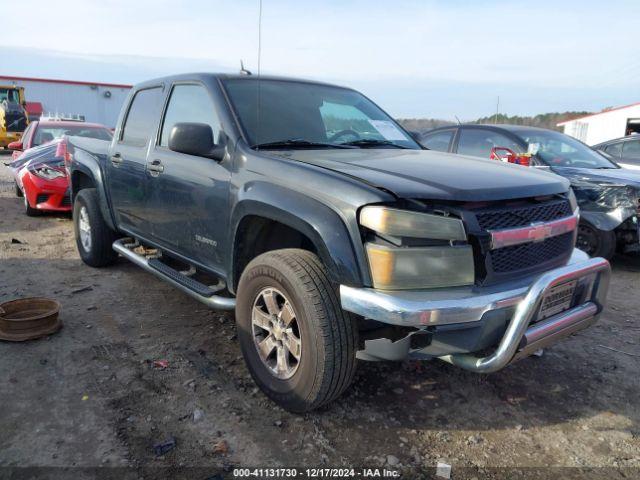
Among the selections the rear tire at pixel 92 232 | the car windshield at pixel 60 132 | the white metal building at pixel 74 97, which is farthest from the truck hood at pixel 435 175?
the white metal building at pixel 74 97

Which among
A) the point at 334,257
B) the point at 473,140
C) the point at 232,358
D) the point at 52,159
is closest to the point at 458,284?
the point at 334,257

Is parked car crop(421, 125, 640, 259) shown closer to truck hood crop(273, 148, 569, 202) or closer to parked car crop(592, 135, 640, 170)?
parked car crop(592, 135, 640, 170)

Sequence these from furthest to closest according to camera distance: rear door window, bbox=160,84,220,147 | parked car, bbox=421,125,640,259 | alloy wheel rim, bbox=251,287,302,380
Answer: parked car, bbox=421,125,640,259 < rear door window, bbox=160,84,220,147 < alloy wheel rim, bbox=251,287,302,380

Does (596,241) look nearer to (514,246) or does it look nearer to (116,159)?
(514,246)

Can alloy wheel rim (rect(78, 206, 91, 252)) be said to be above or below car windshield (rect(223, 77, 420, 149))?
below

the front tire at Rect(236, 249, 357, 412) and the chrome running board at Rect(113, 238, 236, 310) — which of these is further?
the chrome running board at Rect(113, 238, 236, 310)

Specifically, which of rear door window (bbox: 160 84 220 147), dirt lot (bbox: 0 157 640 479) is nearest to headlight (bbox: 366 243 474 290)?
dirt lot (bbox: 0 157 640 479)

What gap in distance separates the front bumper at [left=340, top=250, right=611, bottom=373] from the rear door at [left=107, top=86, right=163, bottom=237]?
241 centimetres

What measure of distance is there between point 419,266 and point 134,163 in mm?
2794

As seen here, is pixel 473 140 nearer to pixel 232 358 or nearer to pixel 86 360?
pixel 232 358

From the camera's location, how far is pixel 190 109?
366 centimetres

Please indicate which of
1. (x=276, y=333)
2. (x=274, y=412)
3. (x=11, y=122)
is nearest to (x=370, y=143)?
(x=276, y=333)

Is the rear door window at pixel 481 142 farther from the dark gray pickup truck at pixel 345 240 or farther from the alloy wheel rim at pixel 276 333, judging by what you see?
the alloy wheel rim at pixel 276 333

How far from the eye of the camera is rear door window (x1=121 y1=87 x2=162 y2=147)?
13.4 feet
